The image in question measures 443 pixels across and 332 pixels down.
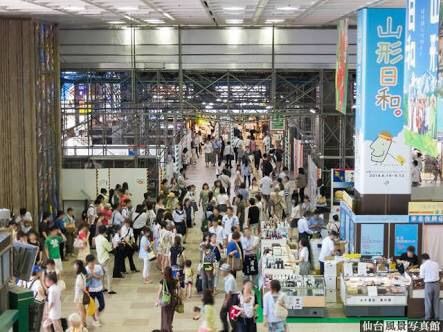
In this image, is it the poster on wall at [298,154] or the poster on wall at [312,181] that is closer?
the poster on wall at [312,181]

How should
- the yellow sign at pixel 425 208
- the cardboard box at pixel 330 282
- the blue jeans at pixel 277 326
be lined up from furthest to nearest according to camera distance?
the yellow sign at pixel 425 208 < the cardboard box at pixel 330 282 < the blue jeans at pixel 277 326

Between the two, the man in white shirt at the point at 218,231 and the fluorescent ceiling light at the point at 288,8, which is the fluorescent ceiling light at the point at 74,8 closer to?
the fluorescent ceiling light at the point at 288,8

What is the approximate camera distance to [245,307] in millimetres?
10570

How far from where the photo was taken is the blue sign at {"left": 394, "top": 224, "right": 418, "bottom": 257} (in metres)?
15.3

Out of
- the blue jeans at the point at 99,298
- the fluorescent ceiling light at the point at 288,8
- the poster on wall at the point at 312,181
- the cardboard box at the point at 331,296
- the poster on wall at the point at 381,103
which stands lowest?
the cardboard box at the point at 331,296

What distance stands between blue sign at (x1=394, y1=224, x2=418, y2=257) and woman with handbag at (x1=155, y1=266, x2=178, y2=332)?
5.59 metres

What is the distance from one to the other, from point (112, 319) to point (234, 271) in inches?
90.4

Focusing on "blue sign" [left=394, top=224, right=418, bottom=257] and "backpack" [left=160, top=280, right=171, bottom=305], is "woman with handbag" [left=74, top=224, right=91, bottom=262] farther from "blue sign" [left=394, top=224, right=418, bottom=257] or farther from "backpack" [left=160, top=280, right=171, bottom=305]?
"blue sign" [left=394, top=224, right=418, bottom=257]

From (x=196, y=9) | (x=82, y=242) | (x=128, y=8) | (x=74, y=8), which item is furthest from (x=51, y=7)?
(x=82, y=242)

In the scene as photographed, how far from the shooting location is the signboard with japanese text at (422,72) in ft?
28.4

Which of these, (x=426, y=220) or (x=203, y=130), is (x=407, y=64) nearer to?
(x=426, y=220)

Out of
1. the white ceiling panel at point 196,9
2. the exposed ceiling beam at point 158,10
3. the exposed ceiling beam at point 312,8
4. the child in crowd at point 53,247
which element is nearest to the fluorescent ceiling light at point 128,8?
the white ceiling panel at point 196,9

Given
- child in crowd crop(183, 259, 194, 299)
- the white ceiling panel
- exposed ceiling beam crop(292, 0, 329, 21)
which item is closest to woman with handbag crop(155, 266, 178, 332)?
child in crowd crop(183, 259, 194, 299)

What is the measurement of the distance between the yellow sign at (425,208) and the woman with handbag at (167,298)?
227 inches
